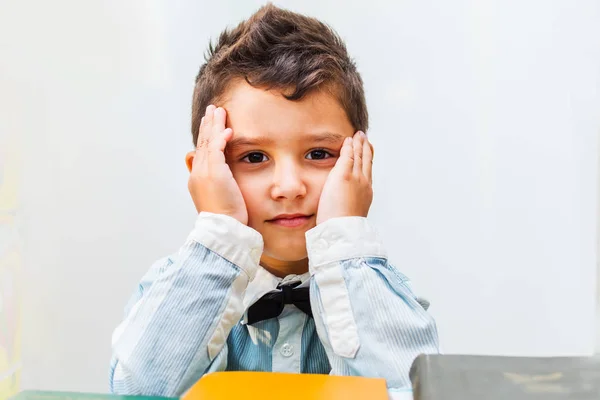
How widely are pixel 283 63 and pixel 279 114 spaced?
0.28 feet

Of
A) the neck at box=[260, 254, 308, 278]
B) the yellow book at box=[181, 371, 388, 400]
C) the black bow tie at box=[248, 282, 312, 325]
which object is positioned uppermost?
the yellow book at box=[181, 371, 388, 400]

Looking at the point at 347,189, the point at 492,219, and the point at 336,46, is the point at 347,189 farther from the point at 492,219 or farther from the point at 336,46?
the point at 492,219

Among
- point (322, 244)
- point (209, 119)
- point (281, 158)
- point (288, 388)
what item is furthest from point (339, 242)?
point (288, 388)

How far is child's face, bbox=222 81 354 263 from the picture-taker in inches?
26.6

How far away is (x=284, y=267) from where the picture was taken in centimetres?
76

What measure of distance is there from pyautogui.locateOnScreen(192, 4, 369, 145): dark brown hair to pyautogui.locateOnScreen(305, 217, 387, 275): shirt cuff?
161 mm

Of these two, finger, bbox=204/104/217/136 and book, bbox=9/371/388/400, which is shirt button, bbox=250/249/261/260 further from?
book, bbox=9/371/388/400

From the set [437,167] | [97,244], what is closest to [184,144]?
[97,244]

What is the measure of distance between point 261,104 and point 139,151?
1.17 ft

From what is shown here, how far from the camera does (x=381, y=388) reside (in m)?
0.30

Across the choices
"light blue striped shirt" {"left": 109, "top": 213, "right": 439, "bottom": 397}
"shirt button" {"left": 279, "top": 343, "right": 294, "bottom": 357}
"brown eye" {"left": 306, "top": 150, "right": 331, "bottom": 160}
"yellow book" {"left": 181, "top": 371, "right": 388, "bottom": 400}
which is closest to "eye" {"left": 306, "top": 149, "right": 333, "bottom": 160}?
"brown eye" {"left": 306, "top": 150, "right": 331, "bottom": 160}

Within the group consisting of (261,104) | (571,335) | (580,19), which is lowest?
(571,335)

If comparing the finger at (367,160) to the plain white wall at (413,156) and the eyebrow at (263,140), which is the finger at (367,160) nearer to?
the eyebrow at (263,140)

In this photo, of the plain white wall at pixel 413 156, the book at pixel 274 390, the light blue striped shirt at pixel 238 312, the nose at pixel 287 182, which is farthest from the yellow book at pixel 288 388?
the plain white wall at pixel 413 156
